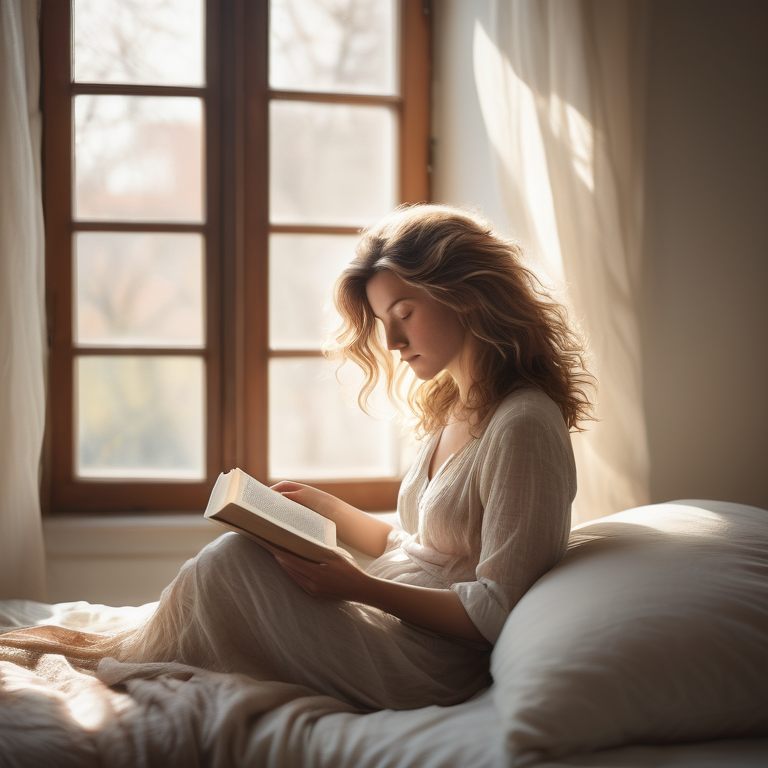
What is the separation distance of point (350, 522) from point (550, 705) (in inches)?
26.9

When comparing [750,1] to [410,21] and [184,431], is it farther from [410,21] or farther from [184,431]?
[184,431]

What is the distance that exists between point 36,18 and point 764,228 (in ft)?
6.06

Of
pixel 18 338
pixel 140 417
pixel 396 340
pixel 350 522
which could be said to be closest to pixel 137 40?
pixel 18 338

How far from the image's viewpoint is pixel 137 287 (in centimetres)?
203

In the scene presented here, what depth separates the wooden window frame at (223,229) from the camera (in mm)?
1979

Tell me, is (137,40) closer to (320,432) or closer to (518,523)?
(320,432)

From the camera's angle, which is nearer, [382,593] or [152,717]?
[152,717]

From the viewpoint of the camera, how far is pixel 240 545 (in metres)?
1.05

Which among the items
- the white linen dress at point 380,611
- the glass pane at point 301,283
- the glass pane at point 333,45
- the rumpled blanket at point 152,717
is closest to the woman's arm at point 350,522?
the white linen dress at point 380,611

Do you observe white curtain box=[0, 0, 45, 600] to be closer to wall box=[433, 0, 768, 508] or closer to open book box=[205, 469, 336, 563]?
open book box=[205, 469, 336, 563]

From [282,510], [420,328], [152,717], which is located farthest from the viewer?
[420,328]

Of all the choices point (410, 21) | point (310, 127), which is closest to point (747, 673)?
point (310, 127)

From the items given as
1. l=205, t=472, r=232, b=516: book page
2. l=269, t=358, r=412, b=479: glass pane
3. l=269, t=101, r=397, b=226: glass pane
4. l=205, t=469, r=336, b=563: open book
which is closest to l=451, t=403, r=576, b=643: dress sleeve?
l=205, t=469, r=336, b=563: open book

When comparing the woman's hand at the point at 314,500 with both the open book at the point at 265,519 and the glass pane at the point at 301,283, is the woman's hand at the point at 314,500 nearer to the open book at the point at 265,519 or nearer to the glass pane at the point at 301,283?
the open book at the point at 265,519
